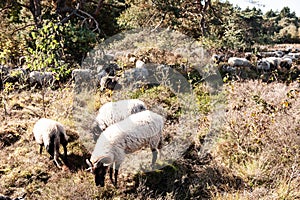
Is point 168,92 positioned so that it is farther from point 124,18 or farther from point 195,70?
point 124,18

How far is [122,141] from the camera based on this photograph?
4.55 metres

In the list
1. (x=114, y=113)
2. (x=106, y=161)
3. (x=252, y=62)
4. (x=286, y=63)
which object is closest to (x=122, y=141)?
(x=106, y=161)

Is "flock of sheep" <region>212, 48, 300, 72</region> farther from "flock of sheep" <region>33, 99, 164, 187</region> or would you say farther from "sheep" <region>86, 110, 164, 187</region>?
"sheep" <region>86, 110, 164, 187</region>

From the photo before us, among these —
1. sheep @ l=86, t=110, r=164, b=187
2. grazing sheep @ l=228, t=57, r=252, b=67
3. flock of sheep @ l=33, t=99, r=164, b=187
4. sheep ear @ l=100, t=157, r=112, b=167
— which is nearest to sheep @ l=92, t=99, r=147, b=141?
flock of sheep @ l=33, t=99, r=164, b=187

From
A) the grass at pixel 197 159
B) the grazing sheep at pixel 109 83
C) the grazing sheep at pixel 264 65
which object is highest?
the grazing sheep at pixel 264 65

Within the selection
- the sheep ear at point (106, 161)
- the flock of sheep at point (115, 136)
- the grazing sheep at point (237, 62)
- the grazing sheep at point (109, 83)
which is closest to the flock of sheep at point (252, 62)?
the grazing sheep at point (237, 62)

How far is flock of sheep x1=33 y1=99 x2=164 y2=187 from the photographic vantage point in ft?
14.2

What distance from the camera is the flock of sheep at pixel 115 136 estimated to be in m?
4.34

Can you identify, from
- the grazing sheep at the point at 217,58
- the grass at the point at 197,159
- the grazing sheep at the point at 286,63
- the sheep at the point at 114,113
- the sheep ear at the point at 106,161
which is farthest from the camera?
the grazing sheep at the point at 286,63

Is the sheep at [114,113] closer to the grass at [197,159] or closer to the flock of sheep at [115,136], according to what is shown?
the flock of sheep at [115,136]

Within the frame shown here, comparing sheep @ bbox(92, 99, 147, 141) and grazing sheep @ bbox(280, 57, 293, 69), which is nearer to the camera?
sheep @ bbox(92, 99, 147, 141)

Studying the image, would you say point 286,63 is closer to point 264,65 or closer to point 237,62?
point 264,65

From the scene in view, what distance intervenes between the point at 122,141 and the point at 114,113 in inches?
45.1

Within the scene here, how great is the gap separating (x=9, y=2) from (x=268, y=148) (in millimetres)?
11295
